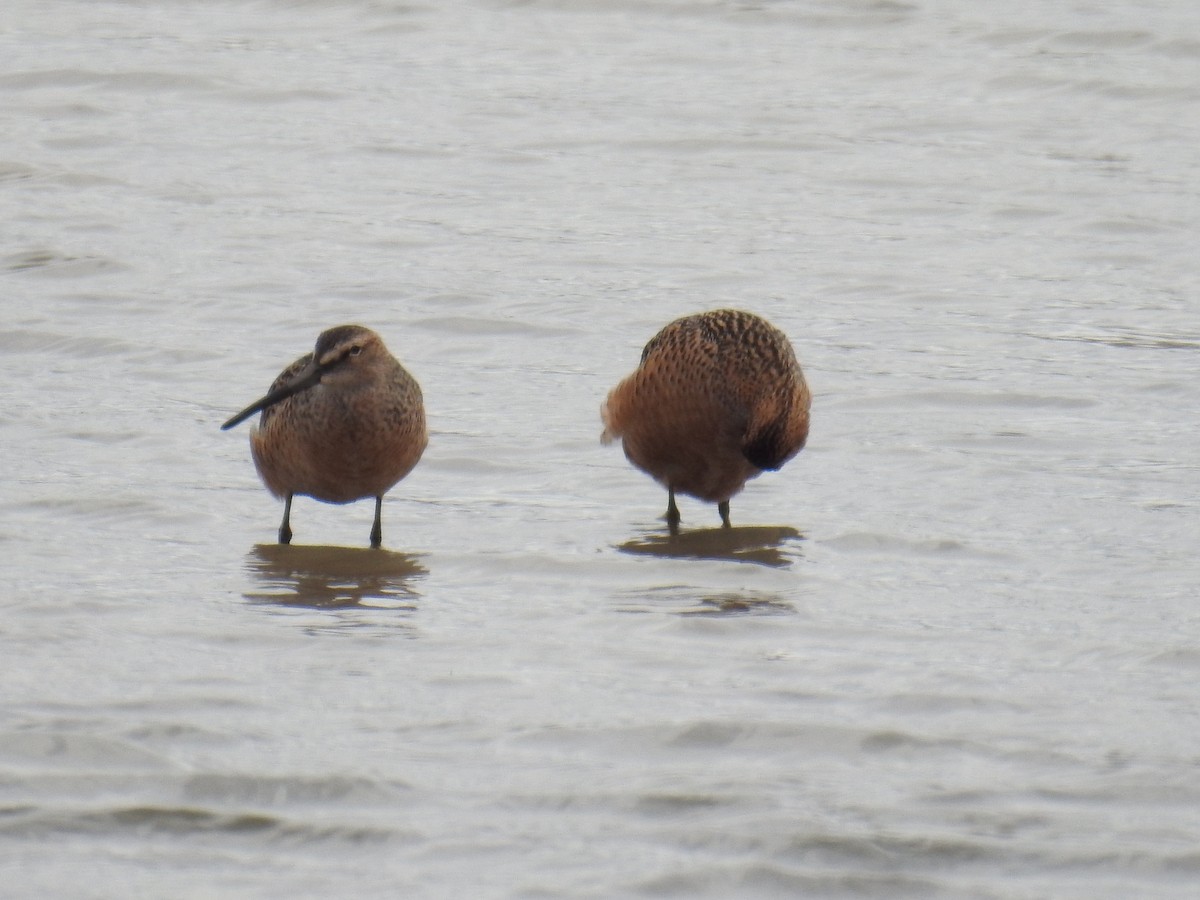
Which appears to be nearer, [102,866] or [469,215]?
[102,866]

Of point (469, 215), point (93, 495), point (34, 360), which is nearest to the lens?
point (93, 495)

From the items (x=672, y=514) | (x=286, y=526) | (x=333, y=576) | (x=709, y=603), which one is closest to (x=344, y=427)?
(x=286, y=526)

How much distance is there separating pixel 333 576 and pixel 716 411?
1593 mm

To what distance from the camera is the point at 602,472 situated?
30.4ft

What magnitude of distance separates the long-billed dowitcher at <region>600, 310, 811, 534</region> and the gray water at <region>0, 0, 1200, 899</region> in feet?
0.78

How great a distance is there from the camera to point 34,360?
35.0ft

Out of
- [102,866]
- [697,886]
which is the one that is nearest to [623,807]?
[697,886]

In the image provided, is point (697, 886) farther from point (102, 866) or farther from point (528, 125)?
point (528, 125)

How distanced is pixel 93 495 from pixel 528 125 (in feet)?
27.5

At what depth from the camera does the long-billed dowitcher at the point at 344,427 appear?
26.3ft

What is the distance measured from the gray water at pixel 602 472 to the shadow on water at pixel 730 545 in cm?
4

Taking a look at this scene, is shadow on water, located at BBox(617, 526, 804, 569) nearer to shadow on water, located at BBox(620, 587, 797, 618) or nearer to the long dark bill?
shadow on water, located at BBox(620, 587, 797, 618)

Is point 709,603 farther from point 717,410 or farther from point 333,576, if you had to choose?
point 333,576

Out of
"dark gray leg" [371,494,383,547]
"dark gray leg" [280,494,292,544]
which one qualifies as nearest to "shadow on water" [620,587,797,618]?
→ "dark gray leg" [371,494,383,547]
